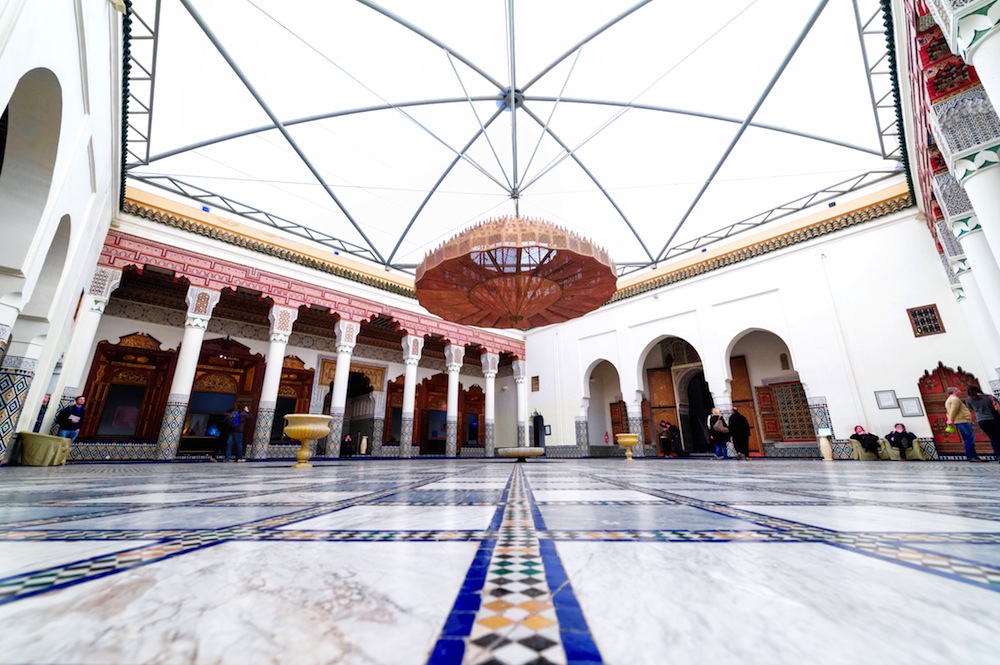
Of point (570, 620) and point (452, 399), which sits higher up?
point (452, 399)

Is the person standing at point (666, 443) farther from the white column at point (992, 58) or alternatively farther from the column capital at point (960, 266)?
the white column at point (992, 58)

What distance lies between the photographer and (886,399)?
5.41 metres

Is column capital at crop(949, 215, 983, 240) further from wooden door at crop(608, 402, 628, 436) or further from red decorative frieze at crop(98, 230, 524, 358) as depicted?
red decorative frieze at crop(98, 230, 524, 358)

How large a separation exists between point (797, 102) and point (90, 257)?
909 cm

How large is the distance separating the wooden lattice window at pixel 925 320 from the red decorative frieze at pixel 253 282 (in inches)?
301

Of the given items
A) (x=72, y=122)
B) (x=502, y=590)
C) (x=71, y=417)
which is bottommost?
(x=502, y=590)

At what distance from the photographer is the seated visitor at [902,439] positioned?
16.5 ft

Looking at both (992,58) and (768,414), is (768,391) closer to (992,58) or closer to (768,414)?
(768,414)

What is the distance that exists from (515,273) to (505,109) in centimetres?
309

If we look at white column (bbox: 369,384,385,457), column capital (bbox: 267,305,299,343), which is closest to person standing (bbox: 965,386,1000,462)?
white column (bbox: 369,384,385,457)

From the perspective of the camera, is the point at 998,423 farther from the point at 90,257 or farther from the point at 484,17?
the point at 90,257

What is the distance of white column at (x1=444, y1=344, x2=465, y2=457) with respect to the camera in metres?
8.48

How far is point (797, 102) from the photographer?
532 cm

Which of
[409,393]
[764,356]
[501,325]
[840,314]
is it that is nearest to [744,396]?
[764,356]
